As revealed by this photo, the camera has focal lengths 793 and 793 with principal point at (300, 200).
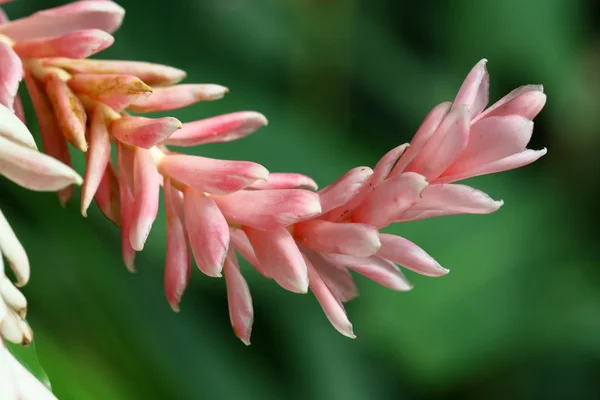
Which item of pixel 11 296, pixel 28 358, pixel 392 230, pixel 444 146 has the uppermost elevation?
pixel 444 146

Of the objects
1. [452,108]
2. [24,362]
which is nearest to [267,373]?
[24,362]

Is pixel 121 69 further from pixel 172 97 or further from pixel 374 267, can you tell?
pixel 374 267

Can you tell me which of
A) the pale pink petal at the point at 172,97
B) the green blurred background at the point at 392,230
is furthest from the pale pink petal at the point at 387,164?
the green blurred background at the point at 392,230

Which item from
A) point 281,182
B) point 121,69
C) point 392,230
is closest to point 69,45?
point 121,69

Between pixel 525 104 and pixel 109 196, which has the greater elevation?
pixel 525 104

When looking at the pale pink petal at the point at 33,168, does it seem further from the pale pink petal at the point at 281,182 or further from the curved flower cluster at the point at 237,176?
the pale pink petal at the point at 281,182

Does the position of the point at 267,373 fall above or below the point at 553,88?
below

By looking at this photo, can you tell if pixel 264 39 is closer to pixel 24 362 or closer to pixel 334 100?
pixel 334 100
